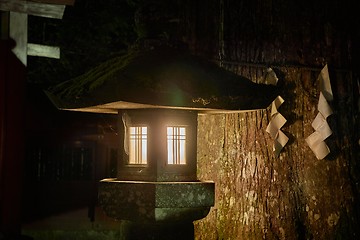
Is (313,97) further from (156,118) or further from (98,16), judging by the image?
(98,16)

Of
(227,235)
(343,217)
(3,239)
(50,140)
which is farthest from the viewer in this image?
(50,140)

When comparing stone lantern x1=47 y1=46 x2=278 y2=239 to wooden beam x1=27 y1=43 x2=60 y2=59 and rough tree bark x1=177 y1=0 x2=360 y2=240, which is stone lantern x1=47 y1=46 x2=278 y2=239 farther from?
wooden beam x1=27 y1=43 x2=60 y2=59

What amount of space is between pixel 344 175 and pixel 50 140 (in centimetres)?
1230

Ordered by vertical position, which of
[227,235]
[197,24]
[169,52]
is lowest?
[227,235]

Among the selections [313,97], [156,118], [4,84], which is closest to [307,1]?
[313,97]

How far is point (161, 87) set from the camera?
13.6 feet

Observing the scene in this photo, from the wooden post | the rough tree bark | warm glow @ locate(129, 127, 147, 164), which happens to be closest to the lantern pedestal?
warm glow @ locate(129, 127, 147, 164)

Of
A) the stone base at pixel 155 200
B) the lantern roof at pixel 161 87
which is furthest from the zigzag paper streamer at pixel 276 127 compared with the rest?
the stone base at pixel 155 200

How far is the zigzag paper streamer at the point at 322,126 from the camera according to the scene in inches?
204

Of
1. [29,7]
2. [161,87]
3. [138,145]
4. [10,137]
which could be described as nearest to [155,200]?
[138,145]

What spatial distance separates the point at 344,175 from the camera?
532 centimetres

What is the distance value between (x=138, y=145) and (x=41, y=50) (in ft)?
21.6

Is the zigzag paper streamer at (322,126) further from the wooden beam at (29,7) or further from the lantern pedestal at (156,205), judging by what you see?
the wooden beam at (29,7)

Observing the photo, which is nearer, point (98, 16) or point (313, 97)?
point (313, 97)
